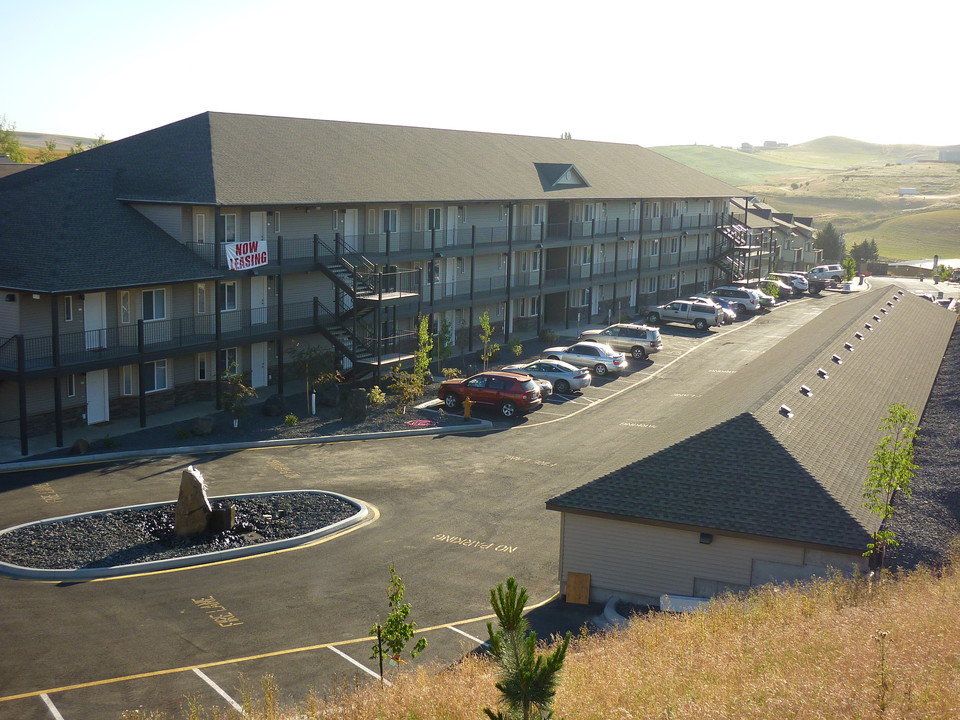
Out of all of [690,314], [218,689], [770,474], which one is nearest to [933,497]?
[770,474]

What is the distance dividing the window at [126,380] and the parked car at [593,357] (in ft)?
65.0

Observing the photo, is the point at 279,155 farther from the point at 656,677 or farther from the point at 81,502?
the point at 656,677

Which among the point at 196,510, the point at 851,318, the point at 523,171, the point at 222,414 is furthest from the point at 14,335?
the point at 851,318

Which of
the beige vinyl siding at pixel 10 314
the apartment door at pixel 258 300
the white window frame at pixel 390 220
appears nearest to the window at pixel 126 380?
the beige vinyl siding at pixel 10 314

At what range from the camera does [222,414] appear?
33969 mm

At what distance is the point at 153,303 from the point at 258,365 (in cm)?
545

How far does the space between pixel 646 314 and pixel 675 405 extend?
868 inches

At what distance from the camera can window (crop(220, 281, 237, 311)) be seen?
118 ft

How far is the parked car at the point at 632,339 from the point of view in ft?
162

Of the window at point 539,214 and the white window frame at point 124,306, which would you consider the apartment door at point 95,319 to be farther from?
the window at point 539,214

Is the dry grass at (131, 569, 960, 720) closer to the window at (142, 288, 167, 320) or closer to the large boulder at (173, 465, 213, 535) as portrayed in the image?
the large boulder at (173, 465, 213, 535)

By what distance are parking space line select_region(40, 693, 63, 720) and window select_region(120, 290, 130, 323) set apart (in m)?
19.3

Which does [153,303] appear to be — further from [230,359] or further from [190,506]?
[190,506]

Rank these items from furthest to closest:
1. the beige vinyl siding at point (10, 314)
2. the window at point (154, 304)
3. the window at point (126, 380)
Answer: the window at point (154, 304), the window at point (126, 380), the beige vinyl siding at point (10, 314)
